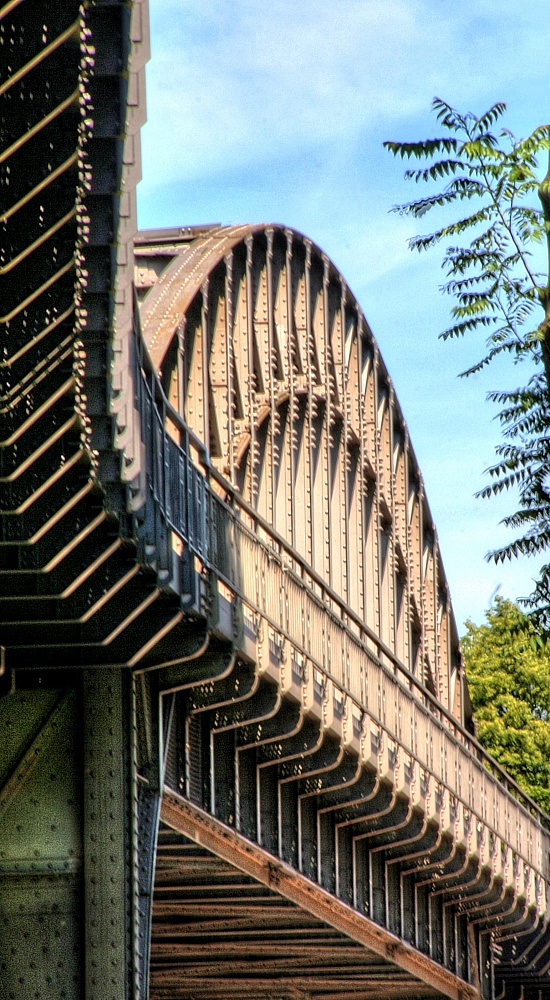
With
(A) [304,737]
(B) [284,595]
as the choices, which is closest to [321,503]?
(A) [304,737]

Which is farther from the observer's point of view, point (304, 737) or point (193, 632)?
point (304, 737)

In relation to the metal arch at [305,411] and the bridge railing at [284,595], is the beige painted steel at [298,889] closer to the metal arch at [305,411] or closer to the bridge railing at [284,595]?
the bridge railing at [284,595]

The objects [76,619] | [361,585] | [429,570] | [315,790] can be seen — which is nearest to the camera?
[76,619]

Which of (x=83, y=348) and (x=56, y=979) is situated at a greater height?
(x=83, y=348)

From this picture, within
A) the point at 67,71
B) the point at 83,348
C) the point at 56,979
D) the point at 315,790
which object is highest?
the point at 67,71

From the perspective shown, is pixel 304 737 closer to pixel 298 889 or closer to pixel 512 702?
pixel 298 889

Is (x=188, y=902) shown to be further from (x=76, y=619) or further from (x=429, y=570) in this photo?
(x=429, y=570)

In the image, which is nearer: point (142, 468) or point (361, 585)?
point (142, 468)

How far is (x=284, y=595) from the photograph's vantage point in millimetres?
23016

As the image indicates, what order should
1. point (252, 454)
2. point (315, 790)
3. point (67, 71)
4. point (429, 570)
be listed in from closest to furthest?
point (67, 71)
point (315, 790)
point (252, 454)
point (429, 570)

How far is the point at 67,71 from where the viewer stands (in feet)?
37.7

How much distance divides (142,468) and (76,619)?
1.80m

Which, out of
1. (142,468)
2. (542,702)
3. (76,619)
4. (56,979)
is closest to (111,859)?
(56,979)

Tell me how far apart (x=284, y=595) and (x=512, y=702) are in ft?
153
